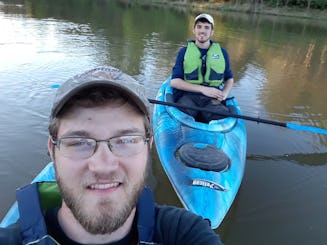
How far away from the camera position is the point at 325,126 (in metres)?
6.05

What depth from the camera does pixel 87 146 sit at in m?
1.23

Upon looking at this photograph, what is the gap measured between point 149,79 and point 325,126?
3.74m

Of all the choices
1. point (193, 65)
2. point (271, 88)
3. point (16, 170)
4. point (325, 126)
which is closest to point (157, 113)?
point (193, 65)

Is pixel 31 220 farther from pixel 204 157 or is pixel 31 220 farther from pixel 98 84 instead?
pixel 204 157

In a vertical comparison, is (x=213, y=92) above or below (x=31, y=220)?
below

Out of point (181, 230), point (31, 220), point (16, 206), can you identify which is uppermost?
point (31, 220)

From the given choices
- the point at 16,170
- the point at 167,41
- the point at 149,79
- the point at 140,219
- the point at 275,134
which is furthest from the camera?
the point at 167,41

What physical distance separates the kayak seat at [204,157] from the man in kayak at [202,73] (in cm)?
93

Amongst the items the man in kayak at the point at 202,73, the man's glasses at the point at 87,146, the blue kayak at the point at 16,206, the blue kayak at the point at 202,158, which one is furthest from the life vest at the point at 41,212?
the man in kayak at the point at 202,73

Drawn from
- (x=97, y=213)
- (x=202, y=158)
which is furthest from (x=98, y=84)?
(x=202, y=158)

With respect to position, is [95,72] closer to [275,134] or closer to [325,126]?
[275,134]

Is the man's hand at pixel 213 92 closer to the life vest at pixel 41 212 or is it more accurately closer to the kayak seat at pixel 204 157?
the kayak seat at pixel 204 157

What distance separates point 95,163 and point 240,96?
21.1 feet

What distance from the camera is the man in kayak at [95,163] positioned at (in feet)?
3.98
